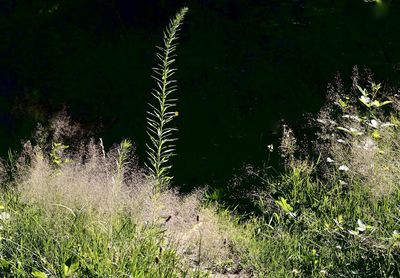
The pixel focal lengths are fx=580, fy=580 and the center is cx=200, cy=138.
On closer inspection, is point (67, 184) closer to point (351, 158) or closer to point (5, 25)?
point (351, 158)

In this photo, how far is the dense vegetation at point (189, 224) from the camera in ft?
9.73

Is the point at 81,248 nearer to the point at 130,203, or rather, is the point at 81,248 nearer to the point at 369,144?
the point at 130,203

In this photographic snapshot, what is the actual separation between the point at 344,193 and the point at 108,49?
475 cm

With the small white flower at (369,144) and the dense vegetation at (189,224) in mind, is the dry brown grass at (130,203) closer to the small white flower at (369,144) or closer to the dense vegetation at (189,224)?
the dense vegetation at (189,224)

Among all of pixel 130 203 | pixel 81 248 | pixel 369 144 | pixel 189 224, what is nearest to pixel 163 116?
pixel 130 203

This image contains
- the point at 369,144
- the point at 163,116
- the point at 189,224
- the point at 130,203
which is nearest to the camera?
the point at 163,116

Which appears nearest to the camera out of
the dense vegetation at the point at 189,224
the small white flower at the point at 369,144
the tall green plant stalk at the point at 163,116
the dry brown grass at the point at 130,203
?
the tall green plant stalk at the point at 163,116

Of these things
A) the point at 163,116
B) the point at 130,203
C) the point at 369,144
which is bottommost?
Answer: the point at 369,144

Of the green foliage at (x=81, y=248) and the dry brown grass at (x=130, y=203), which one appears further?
the dry brown grass at (x=130, y=203)

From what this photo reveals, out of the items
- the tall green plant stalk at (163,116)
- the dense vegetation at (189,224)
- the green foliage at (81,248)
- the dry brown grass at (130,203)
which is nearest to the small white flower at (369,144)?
the dense vegetation at (189,224)

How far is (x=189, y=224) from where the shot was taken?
365cm

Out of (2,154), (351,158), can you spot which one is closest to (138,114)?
(2,154)

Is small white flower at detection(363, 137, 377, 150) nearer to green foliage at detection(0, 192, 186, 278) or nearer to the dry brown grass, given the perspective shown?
the dry brown grass

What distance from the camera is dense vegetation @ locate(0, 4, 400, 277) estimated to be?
297 centimetres
